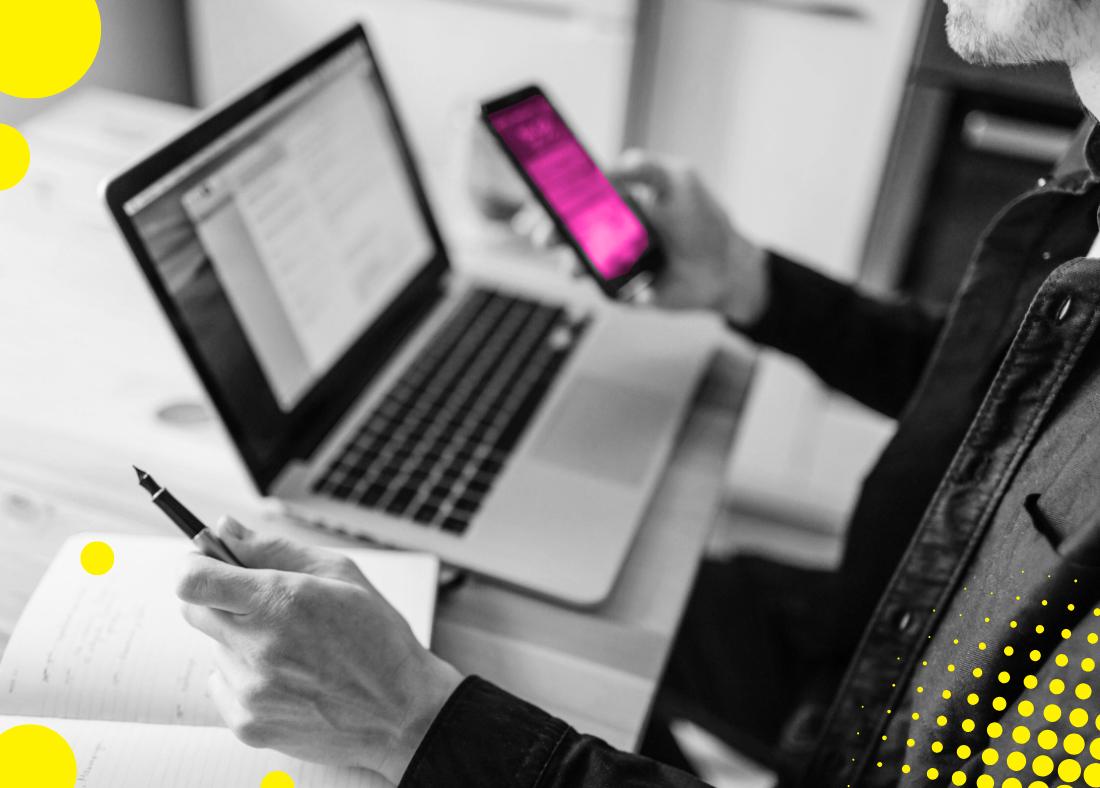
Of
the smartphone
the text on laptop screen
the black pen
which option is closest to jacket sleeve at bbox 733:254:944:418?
the smartphone

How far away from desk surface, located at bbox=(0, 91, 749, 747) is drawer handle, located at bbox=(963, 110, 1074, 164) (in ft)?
2.33

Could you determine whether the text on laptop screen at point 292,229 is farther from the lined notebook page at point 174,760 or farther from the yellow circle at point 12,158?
the yellow circle at point 12,158

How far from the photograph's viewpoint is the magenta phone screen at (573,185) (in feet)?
2.95

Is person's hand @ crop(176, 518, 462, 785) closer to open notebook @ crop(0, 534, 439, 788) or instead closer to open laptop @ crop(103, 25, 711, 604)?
open notebook @ crop(0, 534, 439, 788)

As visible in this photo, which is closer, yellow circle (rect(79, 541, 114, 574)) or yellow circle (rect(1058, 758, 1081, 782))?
yellow circle (rect(1058, 758, 1081, 782))

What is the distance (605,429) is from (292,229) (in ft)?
1.12

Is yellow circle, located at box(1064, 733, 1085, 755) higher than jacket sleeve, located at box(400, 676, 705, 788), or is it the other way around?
yellow circle, located at box(1064, 733, 1085, 755)

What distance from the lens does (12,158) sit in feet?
3.85

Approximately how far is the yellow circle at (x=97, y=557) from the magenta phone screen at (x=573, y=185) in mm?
490

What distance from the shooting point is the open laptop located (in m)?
0.73

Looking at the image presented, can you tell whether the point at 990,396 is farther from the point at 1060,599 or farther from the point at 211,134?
the point at 211,134

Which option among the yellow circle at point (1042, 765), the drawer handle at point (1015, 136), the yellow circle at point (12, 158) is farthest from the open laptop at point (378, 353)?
the drawer handle at point (1015, 136)

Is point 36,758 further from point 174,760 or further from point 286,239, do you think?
point 286,239

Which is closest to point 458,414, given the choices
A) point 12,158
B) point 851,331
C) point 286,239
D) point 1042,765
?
point 286,239
